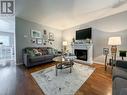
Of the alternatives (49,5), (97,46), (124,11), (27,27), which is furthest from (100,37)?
(27,27)

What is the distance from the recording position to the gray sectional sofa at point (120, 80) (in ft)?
3.65

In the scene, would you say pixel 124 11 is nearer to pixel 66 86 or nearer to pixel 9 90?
pixel 66 86

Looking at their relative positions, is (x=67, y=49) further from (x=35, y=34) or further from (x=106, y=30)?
(x=106, y=30)

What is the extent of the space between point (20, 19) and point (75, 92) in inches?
168

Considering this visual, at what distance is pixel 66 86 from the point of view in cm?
217

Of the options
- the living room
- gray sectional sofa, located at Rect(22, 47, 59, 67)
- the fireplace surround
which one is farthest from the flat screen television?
gray sectional sofa, located at Rect(22, 47, 59, 67)

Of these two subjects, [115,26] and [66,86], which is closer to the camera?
[66,86]

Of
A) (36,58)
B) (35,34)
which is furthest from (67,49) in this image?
(36,58)

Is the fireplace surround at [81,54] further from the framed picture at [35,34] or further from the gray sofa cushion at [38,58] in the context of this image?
the framed picture at [35,34]

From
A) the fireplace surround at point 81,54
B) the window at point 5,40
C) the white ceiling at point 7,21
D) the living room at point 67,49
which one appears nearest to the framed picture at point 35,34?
the living room at point 67,49

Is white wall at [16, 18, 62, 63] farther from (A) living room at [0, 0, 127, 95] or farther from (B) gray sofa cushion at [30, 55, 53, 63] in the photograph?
(B) gray sofa cushion at [30, 55, 53, 63]

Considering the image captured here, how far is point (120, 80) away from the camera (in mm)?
1467

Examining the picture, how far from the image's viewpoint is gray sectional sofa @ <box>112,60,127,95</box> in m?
1.11

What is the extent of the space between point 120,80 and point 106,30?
12.0 ft
